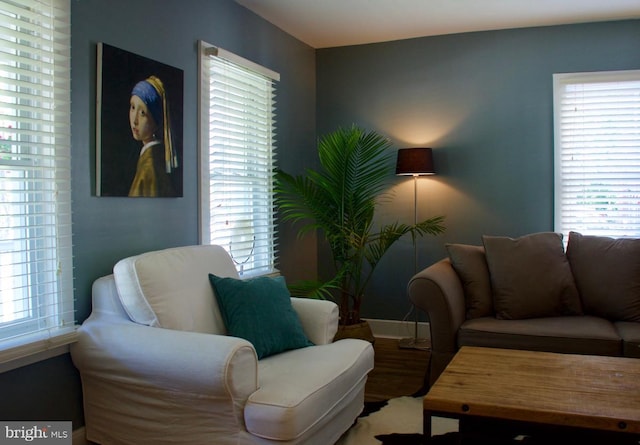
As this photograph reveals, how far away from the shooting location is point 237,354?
6.77 feet

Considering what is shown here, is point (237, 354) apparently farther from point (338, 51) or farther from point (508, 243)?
point (338, 51)

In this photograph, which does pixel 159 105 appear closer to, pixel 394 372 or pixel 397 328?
pixel 394 372

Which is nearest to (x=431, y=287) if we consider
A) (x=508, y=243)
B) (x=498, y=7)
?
(x=508, y=243)

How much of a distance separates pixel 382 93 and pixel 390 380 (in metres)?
2.31

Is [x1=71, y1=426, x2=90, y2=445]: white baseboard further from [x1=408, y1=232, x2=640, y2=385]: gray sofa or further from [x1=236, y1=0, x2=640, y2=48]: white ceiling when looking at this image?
[x1=236, y1=0, x2=640, y2=48]: white ceiling

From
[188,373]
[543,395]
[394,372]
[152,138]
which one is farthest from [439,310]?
[152,138]

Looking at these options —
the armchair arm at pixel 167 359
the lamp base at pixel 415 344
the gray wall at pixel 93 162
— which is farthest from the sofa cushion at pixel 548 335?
the gray wall at pixel 93 162

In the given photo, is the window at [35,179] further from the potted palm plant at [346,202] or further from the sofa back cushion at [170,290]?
the potted palm plant at [346,202]

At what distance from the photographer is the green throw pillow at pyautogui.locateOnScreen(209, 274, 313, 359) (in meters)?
2.55

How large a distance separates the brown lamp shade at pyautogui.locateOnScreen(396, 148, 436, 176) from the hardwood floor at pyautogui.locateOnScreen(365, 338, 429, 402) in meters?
1.32

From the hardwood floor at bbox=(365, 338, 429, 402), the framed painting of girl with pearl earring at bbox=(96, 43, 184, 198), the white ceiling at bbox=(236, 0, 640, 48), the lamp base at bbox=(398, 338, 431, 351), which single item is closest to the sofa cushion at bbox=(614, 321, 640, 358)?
the hardwood floor at bbox=(365, 338, 429, 402)

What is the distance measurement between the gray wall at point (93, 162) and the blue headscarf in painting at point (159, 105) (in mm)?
133

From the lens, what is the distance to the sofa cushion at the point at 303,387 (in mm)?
2014

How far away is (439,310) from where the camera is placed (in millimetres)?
3086
